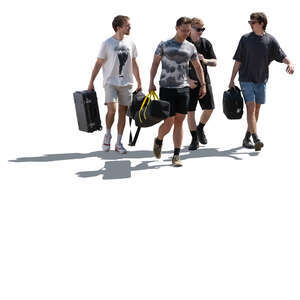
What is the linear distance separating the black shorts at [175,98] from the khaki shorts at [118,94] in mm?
1015

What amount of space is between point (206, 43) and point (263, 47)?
928 millimetres

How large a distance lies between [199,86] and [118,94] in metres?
1.37

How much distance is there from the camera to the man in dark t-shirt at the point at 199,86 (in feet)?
29.7

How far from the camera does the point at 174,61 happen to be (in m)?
8.03

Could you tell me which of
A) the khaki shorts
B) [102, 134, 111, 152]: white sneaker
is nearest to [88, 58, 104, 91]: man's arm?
the khaki shorts

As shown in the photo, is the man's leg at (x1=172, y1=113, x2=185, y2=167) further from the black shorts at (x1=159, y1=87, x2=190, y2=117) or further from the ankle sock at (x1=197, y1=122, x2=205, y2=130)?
the ankle sock at (x1=197, y1=122, x2=205, y2=130)

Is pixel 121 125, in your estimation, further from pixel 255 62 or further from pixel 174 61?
pixel 255 62

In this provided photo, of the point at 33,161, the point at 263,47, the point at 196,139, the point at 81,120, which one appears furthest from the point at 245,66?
the point at 33,161

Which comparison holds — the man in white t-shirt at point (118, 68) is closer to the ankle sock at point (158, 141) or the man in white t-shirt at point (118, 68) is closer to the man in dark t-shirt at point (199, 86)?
the ankle sock at point (158, 141)

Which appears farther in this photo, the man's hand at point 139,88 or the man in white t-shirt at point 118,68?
the man's hand at point 139,88

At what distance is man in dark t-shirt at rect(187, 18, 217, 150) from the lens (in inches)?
356

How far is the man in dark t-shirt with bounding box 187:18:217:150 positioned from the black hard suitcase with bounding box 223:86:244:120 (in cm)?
27

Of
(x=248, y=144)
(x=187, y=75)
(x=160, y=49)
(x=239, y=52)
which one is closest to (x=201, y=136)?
(x=248, y=144)

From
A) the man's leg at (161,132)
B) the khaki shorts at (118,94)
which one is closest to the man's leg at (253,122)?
the man's leg at (161,132)
